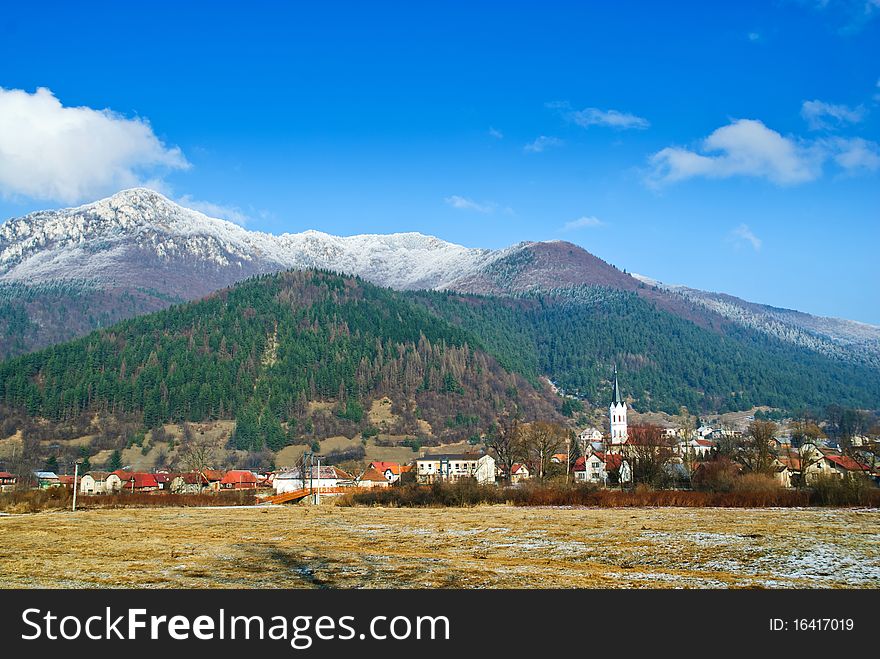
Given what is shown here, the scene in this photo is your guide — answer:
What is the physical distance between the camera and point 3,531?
3688 cm

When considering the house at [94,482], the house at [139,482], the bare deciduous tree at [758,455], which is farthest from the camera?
the house at [139,482]

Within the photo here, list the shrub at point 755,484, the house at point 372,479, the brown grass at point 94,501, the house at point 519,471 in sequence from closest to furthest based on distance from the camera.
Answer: the shrub at point 755,484, the brown grass at point 94,501, the house at point 519,471, the house at point 372,479

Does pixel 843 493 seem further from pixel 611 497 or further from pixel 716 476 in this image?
pixel 716 476

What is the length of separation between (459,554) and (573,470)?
85885 millimetres

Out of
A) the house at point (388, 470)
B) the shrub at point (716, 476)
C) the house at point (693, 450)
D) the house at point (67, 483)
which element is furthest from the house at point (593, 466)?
the house at point (67, 483)

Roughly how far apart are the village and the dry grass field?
2968 cm

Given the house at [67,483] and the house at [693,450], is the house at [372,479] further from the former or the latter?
the house at [693,450]

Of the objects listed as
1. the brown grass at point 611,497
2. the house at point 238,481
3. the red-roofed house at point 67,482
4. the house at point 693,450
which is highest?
the house at point 693,450

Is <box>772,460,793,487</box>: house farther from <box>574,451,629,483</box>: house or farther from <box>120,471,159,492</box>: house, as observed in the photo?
<box>120,471,159,492</box>: house

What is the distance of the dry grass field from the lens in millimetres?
17922

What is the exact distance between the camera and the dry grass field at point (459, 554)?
1792 cm

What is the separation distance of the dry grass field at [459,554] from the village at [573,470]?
2968 centimetres
